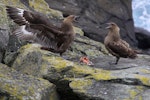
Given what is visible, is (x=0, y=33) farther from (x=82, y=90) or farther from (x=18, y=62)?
(x=82, y=90)

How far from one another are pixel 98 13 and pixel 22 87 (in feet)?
65.2

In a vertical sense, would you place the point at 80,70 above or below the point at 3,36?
below

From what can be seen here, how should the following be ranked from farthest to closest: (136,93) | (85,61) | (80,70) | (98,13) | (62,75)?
(98,13)
(85,61)
(80,70)
(62,75)
(136,93)

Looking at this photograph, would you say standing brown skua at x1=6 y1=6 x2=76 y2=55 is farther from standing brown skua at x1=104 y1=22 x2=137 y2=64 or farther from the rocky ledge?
standing brown skua at x1=104 y1=22 x2=137 y2=64

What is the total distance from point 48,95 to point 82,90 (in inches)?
27.5

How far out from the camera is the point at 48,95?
30.4 feet

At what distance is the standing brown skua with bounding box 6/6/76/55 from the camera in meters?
10.7

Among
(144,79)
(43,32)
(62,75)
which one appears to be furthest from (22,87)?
(144,79)

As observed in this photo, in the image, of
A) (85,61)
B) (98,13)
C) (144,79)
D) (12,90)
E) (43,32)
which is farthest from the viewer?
(98,13)

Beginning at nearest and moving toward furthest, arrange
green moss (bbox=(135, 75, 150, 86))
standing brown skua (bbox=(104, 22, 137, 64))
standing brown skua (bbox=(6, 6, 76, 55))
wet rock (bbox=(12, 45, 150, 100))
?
wet rock (bbox=(12, 45, 150, 100)) → green moss (bbox=(135, 75, 150, 86)) → standing brown skua (bbox=(6, 6, 76, 55)) → standing brown skua (bbox=(104, 22, 137, 64))

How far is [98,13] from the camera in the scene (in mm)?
28406

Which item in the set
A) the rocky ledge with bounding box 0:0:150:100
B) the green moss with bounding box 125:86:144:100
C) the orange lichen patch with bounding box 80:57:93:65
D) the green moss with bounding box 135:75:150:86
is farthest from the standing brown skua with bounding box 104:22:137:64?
the green moss with bounding box 125:86:144:100

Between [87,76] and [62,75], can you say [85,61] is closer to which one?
[87,76]

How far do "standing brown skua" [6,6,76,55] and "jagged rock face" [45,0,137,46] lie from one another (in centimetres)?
1313
